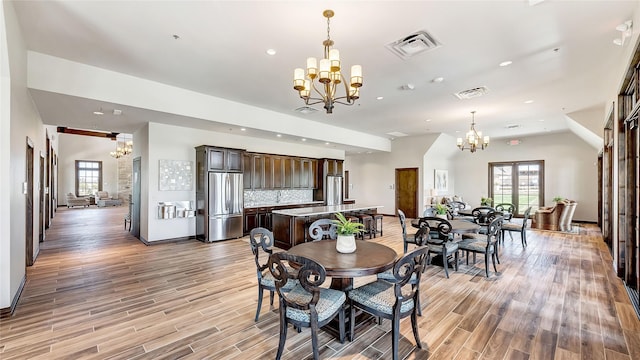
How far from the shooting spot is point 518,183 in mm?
10961

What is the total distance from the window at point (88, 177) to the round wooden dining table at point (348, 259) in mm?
18419

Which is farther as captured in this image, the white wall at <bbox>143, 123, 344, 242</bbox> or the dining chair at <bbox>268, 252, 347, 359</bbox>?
the white wall at <bbox>143, 123, 344, 242</bbox>

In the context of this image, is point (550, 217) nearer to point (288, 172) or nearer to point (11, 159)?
point (288, 172)

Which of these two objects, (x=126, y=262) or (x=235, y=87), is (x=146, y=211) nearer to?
(x=126, y=262)

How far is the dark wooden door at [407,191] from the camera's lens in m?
10.7

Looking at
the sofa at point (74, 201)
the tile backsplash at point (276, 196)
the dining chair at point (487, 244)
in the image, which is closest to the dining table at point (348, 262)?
the dining chair at point (487, 244)

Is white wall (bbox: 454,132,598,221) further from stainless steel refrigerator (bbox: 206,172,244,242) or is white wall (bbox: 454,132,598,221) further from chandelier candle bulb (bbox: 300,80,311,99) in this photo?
chandelier candle bulb (bbox: 300,80,311,99)

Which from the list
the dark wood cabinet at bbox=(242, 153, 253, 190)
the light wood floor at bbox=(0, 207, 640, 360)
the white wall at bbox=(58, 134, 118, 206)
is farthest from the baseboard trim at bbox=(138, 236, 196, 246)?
the white wall at bbox=(58, 134, 118, 206)

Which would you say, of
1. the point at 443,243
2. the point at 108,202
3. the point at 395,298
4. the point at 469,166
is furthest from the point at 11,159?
the point at 108,202

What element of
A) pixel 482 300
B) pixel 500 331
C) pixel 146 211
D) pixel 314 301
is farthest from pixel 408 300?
pixel 146 211

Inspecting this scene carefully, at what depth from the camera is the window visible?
15711 millimetres

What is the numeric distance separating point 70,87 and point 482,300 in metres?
6.46

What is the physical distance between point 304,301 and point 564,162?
11.9 meters

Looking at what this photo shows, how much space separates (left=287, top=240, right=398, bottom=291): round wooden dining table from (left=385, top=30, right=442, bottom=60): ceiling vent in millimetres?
2596
